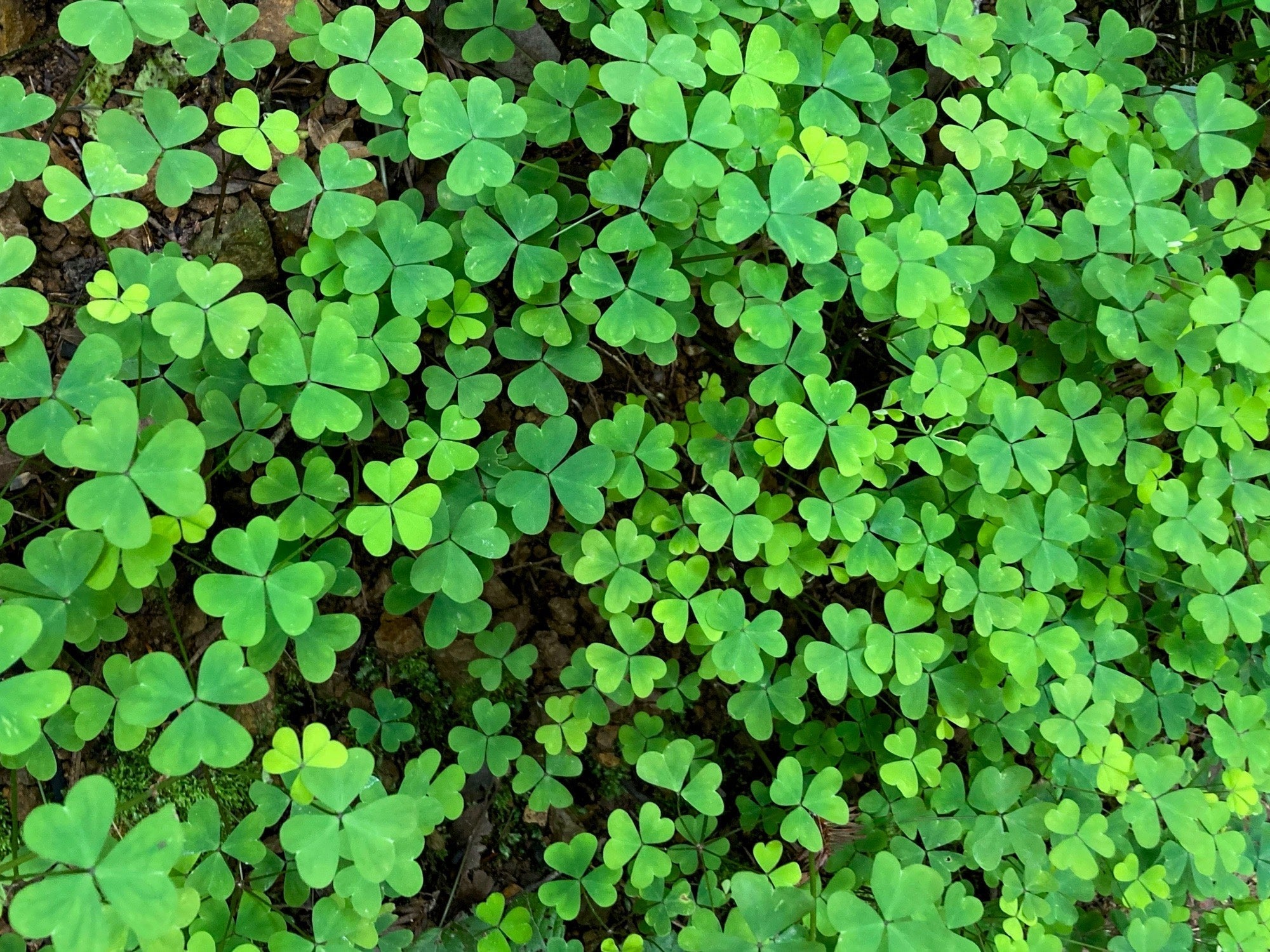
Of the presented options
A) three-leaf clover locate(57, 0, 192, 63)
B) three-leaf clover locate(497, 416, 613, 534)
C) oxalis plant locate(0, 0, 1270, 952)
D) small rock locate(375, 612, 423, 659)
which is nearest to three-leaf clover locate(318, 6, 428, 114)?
oxalis plant locate(0, 0, 1270, 952)

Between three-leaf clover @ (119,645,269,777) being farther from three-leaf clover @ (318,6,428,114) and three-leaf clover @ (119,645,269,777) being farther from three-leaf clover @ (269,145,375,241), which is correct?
three-leaf clover @ (318,6,428,114)

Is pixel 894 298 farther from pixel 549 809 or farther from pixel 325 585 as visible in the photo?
pixel 549 809

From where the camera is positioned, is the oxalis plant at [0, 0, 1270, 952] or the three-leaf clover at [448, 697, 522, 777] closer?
the oxalis plant at [0, 0, 1270, 952]

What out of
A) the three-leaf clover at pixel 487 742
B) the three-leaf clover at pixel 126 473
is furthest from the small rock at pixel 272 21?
→ the three-leaf clover at pixel 487 742

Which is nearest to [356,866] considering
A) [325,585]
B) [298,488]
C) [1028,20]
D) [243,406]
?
[325,585]

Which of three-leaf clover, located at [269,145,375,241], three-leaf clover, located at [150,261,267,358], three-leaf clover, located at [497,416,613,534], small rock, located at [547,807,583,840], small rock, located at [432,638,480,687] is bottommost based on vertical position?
small rock, located at [547,807,583,840]

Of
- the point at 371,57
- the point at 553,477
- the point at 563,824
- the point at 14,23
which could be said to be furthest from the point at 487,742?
the point at 14,23

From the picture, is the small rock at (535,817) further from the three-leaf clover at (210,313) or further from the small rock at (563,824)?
the three-leaf clover at (210,313)

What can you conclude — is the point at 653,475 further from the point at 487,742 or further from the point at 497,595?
the point at 487,742
